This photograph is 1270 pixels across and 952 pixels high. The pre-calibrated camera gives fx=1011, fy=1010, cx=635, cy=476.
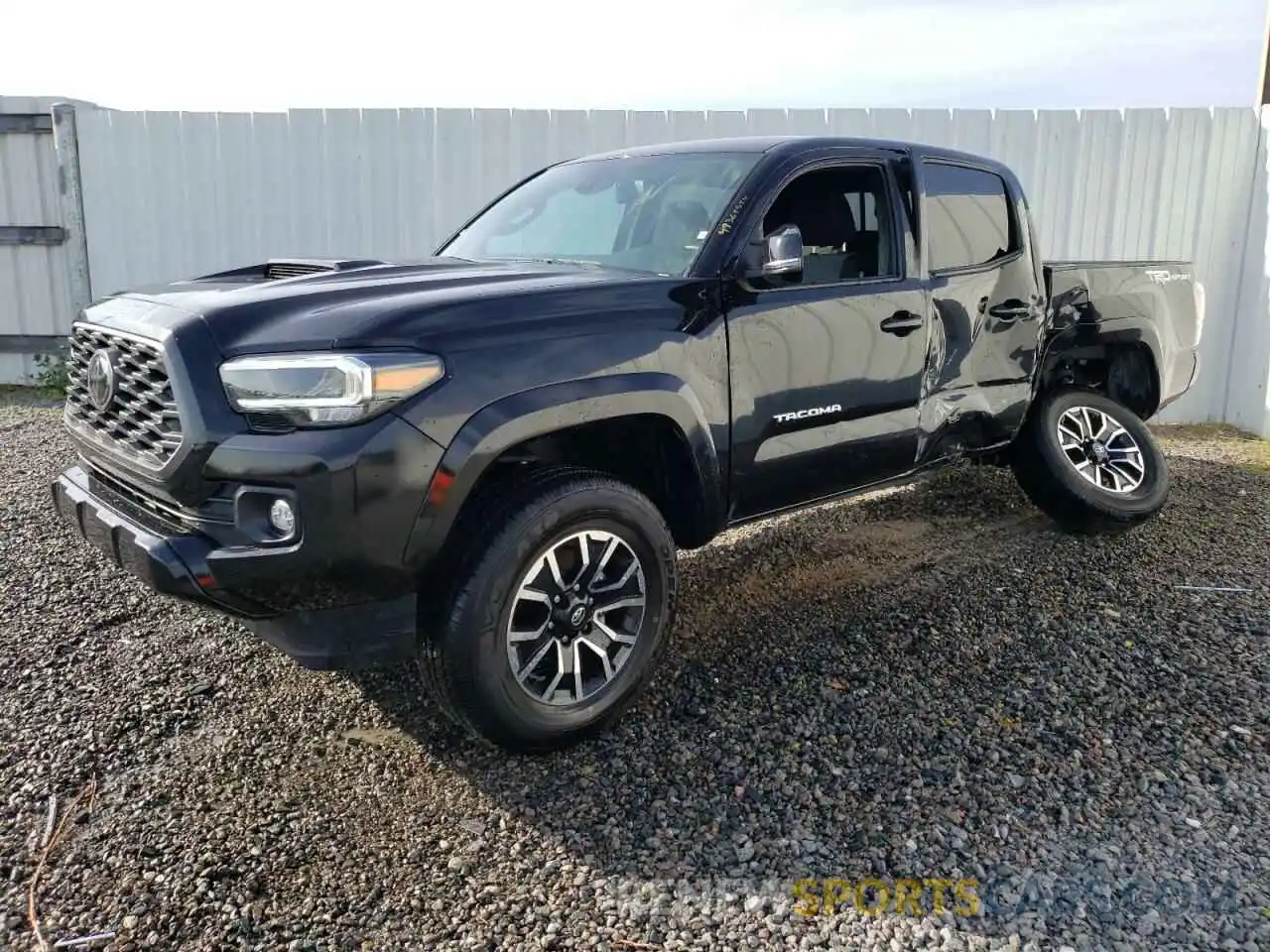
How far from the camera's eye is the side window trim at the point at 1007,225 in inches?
169

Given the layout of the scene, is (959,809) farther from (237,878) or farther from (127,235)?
(127,235)

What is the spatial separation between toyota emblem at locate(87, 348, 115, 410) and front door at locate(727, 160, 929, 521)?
198 cm

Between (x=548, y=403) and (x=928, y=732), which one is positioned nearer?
(x=548, y=403)

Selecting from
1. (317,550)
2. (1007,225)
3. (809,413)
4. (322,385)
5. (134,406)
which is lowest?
(317,550)

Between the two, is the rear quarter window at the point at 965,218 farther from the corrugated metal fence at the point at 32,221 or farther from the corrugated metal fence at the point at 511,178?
the corrugated metal fence at the point at 32,221

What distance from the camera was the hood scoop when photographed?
3531 mm

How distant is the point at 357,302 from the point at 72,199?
7.26 meters

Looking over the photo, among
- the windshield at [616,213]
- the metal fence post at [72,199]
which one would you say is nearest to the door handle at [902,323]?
the windshield at [616,213]

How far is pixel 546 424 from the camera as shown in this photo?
2.97 meters

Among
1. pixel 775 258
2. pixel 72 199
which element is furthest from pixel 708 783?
→ pixel 72 199

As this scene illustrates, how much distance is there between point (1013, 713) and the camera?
11.3 ft

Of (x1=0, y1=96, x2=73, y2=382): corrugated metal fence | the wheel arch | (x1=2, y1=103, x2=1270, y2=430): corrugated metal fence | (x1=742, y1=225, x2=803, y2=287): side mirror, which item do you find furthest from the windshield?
(x1=0, y1=96, x2=73, y2=382): corrugated metal fence

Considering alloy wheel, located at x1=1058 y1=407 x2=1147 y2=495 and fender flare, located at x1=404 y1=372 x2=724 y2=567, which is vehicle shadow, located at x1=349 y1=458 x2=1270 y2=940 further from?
fender flare, located at x1=404 y1=372 x2=724 y2=567

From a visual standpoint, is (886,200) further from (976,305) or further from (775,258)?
(775,258)
